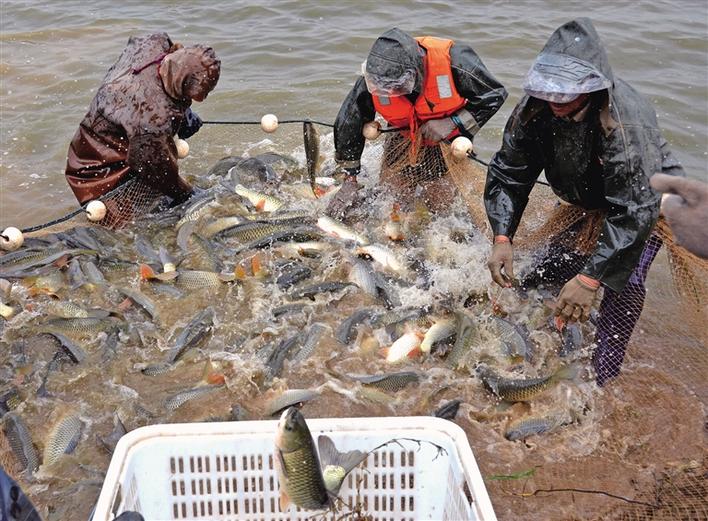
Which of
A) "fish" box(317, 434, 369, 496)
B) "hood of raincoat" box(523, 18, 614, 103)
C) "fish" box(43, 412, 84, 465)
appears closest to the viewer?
"fish" box(317, 434, 369, 496)

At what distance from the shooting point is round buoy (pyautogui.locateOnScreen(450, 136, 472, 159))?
16.6 ft

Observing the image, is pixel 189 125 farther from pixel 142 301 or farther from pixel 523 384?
pixel 523 384

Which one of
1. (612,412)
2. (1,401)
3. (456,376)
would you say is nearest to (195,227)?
(1,401)

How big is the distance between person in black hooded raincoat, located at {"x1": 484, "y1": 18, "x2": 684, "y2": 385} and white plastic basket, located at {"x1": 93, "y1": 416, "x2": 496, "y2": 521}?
1471mm

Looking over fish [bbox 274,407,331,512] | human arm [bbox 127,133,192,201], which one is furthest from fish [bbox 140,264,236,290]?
fish [bbox 274,407,331,512]

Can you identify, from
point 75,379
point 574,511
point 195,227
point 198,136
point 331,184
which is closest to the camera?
point 574,511

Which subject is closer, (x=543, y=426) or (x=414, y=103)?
(x=543, y=426)

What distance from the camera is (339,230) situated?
5598 millimetres

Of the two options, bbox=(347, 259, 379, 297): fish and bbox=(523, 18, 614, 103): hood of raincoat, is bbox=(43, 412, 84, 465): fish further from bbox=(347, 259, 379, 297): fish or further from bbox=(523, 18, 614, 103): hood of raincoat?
bbox=(523, 18, 614, 103): hood of raincoat

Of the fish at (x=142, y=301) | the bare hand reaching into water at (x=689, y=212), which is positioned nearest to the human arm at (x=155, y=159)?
the fish at (x=142, y=301)

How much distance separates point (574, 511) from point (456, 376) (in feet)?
3.70

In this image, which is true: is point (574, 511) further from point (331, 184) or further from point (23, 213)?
point (23, 213)

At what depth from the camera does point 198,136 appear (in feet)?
27.1

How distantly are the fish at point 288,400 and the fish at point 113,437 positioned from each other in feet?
2.66
